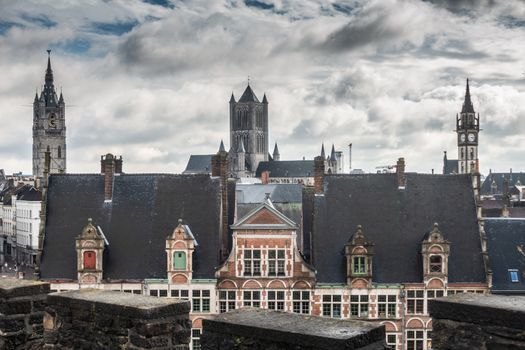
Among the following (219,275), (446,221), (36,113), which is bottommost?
(219,275)

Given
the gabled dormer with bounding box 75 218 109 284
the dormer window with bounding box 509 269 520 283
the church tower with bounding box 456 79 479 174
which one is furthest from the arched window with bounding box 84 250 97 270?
the church tower with bounding box 456 79 479 174

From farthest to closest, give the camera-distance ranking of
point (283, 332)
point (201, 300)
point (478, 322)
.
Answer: point (201, 300) → point (478, 322) → point (283, 332)

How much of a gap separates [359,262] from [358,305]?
2.04m

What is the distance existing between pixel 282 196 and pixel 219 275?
7.58 meters

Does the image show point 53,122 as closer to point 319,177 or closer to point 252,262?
point 319,177

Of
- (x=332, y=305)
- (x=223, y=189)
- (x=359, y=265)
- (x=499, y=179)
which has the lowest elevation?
(x=332, y=305)

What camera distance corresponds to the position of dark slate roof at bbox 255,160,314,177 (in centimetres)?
19350

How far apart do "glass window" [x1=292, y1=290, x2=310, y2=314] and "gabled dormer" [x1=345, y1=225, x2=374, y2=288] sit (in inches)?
84.6

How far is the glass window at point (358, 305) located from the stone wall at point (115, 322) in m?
24.8

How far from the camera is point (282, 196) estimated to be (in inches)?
1535

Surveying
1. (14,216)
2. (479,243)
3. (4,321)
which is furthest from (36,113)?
(4,321)

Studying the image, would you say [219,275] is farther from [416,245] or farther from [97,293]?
[97,293]

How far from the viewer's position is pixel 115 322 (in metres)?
8.43

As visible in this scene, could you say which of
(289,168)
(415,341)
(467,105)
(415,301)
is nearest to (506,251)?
(415,301)
